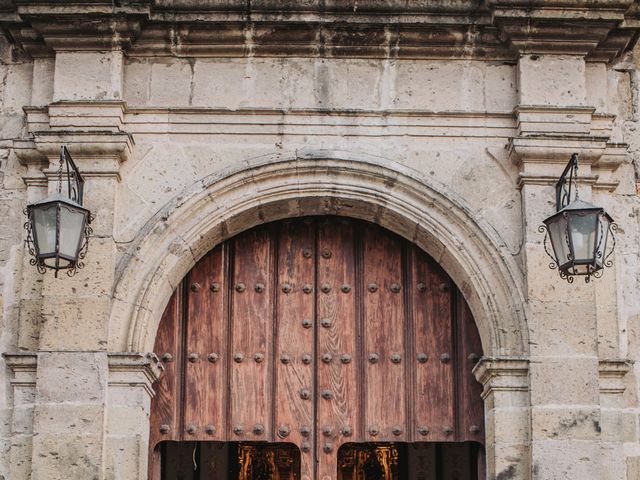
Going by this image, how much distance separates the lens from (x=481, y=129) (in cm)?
628

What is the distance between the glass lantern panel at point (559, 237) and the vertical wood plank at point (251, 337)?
1553mm

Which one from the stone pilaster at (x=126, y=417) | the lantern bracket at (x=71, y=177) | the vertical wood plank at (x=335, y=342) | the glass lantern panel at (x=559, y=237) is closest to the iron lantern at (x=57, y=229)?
the lantern bracket at (x=71, y=177)

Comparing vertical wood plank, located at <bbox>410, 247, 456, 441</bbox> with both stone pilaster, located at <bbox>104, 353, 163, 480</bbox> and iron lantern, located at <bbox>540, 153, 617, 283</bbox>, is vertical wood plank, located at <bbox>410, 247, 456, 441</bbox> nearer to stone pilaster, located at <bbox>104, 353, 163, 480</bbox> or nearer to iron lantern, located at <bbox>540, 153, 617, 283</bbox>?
iron lantern, located at <bbox>540, 153, 617, 283</bbox>

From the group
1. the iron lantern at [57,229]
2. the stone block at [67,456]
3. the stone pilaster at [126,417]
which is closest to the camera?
the iron lantern at [57,229]

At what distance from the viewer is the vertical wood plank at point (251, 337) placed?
6305mm

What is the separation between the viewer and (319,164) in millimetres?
6180

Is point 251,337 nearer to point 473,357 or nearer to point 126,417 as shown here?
point 126,417

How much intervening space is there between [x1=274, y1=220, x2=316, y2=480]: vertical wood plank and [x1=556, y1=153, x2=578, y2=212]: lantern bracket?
134cm

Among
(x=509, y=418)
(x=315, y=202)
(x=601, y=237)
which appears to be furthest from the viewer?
(x=315, y=202)

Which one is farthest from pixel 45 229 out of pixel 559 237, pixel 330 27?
pixel 559 237

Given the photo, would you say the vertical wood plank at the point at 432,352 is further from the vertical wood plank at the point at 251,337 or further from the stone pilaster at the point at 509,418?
the vertical wood plank at the point at 251,337

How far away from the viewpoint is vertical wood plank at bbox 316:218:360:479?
6301mm

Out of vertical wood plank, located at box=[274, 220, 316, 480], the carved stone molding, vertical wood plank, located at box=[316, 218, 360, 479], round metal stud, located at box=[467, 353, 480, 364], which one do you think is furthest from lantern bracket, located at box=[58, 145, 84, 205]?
Result: the carved stone molding

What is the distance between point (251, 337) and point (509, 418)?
4.66 feet
